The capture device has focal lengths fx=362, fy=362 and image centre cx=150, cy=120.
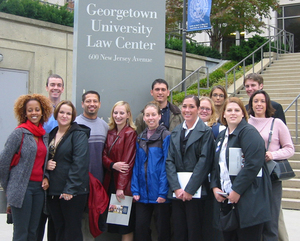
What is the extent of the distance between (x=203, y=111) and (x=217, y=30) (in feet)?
48.5

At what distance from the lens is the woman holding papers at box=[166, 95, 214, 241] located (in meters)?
3.91

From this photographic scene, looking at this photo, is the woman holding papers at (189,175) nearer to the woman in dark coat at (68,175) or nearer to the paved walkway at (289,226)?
the woman in dark coat at (68,175)

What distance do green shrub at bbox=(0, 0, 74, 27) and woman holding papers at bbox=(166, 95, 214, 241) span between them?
8620mm

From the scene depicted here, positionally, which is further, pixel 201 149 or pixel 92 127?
pixel 92 127

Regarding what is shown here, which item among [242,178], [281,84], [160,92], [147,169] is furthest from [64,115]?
[281,84]

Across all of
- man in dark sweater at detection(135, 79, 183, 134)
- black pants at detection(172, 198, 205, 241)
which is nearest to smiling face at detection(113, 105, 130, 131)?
man in dark sweater at detection(135, 79, 183, 134)

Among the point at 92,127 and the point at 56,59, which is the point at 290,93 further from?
the point at 92,127

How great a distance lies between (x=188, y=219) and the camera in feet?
13.0

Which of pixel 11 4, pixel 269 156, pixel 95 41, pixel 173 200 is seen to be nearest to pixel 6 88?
pixel 11 4

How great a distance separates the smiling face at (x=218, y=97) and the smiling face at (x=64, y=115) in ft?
6.83

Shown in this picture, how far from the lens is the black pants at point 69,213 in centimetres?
401

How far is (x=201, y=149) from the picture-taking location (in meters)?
4.04

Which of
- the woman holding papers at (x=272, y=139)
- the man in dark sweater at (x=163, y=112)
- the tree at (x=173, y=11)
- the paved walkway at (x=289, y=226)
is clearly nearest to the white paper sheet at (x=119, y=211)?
the man in dark sweater at (x=163, y=112)

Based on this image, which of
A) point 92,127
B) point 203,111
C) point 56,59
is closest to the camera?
point 92,127
